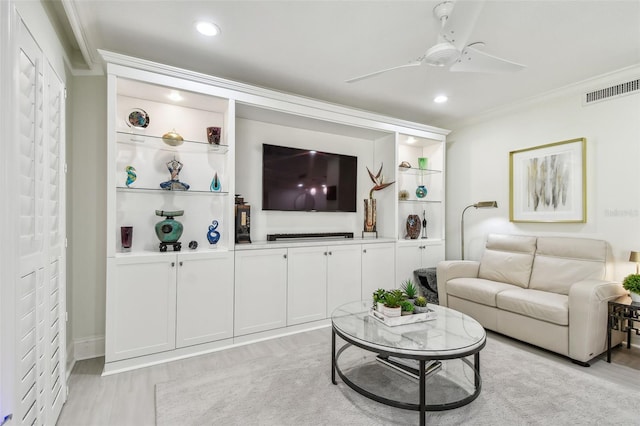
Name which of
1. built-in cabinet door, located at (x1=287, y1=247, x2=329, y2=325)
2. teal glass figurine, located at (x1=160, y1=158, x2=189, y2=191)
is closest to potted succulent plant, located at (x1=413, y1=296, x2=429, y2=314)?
built-in cabinet door, located at (x1=287, y1=247, x2=329, y2=325)

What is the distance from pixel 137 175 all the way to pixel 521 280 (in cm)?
406

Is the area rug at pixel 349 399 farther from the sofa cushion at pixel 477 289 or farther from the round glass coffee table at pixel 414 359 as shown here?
the sofa cushion at pixel 477 289

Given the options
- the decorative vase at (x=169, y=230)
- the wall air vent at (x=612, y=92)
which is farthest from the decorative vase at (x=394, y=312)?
the wall air vent at (x=612, y=92)

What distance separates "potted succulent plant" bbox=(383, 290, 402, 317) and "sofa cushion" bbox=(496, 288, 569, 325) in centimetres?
143

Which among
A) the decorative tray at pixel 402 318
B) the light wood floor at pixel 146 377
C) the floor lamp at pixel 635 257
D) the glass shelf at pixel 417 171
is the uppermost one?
the glass shelf at pixel 417 171

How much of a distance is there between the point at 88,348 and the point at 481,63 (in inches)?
154

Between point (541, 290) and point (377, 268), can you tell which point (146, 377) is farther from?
point (541, 290)

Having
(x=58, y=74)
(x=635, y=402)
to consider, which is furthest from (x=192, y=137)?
(x=635, y=402)

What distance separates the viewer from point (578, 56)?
278 cm

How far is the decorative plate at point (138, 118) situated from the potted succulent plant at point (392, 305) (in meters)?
2.58

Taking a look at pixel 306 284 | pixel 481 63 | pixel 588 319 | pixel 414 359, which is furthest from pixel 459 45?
pixel 306 284

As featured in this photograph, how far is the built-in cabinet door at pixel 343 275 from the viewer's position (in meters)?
3.58

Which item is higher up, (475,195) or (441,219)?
(475,195)

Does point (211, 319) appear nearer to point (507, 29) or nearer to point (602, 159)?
point (507, 29)
